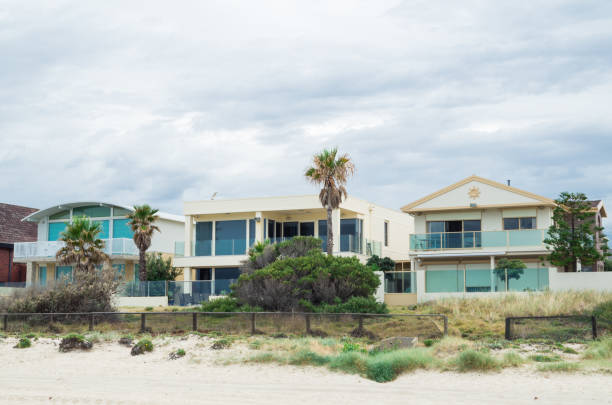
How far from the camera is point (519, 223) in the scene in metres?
37.9

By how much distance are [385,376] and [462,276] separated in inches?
762

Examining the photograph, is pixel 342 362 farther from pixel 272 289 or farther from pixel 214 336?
pixel 272 289

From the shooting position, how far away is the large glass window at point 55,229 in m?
49.2

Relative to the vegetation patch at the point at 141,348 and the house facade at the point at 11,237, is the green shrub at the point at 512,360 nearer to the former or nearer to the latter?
the vegetation patch at the point at 141,348

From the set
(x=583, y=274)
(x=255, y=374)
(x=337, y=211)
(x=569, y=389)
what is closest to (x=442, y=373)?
(x=569, y=389)

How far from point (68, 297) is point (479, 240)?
20.3 meters

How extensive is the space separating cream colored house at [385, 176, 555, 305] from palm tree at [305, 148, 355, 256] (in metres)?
4.44

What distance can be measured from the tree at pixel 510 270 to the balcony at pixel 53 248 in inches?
867

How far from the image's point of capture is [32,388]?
674 inches

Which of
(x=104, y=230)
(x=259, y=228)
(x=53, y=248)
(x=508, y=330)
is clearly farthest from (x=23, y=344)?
(x=104, y=230)

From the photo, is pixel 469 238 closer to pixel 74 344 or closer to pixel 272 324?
pixel 272 324

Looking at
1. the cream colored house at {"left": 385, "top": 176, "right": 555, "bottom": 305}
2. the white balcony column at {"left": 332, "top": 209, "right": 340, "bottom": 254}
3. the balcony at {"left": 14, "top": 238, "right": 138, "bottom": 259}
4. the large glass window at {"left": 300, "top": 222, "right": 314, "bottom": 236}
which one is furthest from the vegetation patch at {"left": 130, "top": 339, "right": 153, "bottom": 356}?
the balcony at {"left": 14, "top": 238, "right": 138, "bottom": 259}

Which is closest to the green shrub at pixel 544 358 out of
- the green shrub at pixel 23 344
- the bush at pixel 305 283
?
the bush at pixel 305 283

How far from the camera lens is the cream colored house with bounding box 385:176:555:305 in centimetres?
3531
